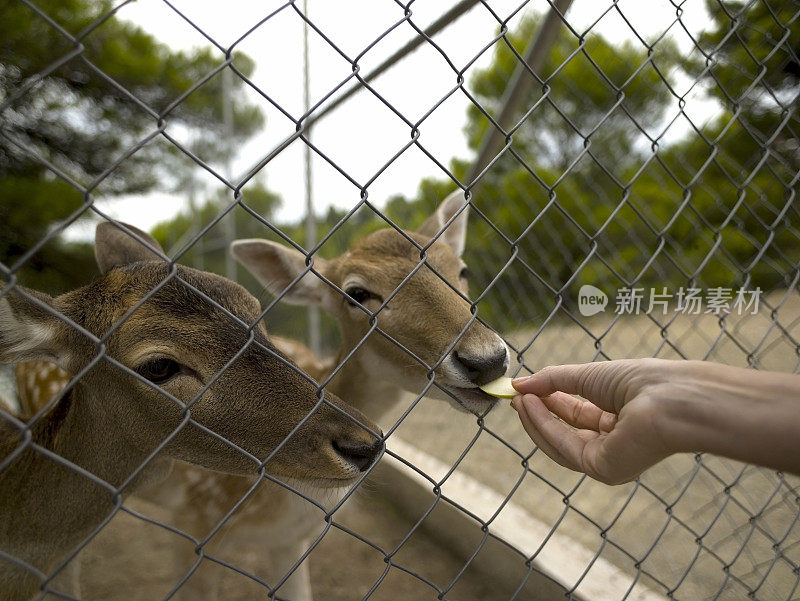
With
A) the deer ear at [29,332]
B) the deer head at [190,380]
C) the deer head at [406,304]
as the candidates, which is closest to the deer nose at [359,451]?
the deer head at [190,380]

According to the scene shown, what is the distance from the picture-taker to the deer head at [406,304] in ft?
5.60

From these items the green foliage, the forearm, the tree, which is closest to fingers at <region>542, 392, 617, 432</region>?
the forearm

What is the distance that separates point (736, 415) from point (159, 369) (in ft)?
4.18

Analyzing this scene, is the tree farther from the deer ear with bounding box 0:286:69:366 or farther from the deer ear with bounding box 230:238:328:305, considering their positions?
the deer ear with bounding box 0:286:69:366

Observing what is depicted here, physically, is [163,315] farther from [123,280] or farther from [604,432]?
[604,432]

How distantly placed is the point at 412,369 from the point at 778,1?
5.06m

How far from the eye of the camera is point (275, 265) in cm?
241

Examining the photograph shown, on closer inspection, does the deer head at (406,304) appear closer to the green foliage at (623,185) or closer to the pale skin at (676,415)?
the pale skin at (676,415)

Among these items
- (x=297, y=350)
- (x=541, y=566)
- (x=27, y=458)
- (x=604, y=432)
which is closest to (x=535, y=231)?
(x=297, y=350)

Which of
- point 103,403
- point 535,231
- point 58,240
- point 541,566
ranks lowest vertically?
point 103,403

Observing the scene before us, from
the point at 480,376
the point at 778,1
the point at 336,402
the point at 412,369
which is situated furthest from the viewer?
the point at 778,1

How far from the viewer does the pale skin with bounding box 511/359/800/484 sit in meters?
0.90

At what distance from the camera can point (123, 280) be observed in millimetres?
1467

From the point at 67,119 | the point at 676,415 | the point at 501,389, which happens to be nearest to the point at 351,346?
the point at 501,389
